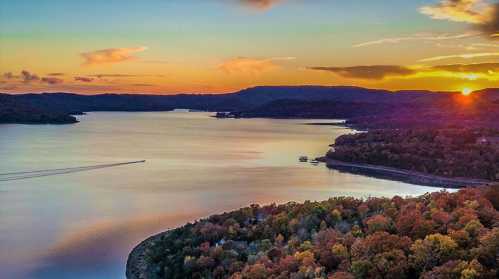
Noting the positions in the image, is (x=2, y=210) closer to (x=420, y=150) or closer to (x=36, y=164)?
(x=36, y=164)

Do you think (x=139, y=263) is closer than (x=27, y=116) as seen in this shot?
Yes

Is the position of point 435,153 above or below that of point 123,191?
above

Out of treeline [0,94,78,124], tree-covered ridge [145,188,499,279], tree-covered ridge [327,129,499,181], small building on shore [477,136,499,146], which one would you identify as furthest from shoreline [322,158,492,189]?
treeline [0,94,78,124]

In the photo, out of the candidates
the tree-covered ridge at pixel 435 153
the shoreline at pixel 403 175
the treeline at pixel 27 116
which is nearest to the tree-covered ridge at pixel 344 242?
the shoreline at pixel 403 175

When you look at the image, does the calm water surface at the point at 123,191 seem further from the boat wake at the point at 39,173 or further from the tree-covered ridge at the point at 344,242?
the tree-covered ridge at the point at 344,242

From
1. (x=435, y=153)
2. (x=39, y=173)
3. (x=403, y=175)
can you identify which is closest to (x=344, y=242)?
(x=39, y=173)

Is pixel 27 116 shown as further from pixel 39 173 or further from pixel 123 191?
pixel 123 191
